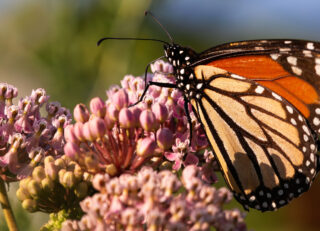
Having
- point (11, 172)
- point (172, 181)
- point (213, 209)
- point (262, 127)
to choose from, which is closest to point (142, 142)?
point (172, 181)

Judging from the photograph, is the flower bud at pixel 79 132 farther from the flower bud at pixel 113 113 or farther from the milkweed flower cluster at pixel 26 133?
the milkweed flower cluster at pixel 26 133

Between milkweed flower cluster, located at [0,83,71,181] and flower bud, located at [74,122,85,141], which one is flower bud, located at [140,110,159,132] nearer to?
flower bud, located at [74,122,85,141]

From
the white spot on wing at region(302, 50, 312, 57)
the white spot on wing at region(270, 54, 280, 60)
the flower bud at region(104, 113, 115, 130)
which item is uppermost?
the white spot on wing at region(270, 54, 280, 60)

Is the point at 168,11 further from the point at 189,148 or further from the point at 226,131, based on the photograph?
the point at 189,148

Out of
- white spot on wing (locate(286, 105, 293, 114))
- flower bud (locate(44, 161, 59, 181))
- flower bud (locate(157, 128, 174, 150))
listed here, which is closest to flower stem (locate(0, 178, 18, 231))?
flower bud (locate(44, 161, 59, 181))

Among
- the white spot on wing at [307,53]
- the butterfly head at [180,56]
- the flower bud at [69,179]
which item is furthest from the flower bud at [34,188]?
the white spot on wing at [307,53]
